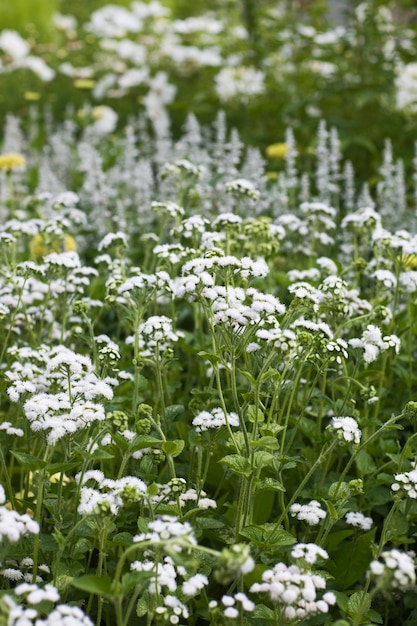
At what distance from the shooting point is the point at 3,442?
133 inches

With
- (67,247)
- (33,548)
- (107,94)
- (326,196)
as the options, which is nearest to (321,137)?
(326,196)

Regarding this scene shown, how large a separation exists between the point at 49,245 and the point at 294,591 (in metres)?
2.47

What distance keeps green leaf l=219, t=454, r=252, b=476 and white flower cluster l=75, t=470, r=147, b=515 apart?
26 cm

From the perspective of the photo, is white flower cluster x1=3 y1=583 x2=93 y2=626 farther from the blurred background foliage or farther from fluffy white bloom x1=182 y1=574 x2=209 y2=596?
the blurred background foliage

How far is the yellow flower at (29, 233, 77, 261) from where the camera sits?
4.16 m

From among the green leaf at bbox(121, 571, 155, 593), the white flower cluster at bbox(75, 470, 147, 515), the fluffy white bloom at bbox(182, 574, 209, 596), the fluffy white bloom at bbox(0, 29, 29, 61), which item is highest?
the fluffy white bloom at bbox(0, 29, 29, 61)

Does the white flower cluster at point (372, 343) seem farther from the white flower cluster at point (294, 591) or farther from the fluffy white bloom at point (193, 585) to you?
the fluffy white bloom at point (193, 585)

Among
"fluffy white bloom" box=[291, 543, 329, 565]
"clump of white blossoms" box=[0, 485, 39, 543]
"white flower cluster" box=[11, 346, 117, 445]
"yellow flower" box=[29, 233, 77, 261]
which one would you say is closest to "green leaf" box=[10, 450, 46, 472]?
"white flower cluster" box=[11, 346, 117, 445]

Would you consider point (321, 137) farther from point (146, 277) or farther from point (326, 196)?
point (146, 277)

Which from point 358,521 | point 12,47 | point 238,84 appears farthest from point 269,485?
point 12,47

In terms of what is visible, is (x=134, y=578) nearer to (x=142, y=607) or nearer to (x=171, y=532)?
(x=171, y=532)

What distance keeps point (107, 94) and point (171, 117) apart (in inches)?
35.2

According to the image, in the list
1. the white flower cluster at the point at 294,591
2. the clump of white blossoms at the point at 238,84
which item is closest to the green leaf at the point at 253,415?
the white flower cluster at the point at 294,591

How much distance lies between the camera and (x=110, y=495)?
242 cm
